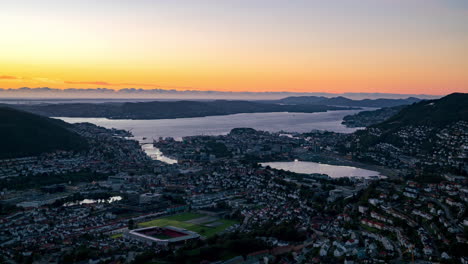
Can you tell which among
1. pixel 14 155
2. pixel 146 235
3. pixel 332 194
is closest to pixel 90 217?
pixel 146 235

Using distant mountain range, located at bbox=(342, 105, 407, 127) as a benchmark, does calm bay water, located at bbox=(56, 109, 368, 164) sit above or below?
below

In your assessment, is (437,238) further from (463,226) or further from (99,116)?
(99,116)

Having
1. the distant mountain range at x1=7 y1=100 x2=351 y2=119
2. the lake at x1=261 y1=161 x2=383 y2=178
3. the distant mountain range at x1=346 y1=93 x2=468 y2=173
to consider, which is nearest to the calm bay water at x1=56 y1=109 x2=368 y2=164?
the distant mountain range at x1=7 y1=100 x2=351 y2=119

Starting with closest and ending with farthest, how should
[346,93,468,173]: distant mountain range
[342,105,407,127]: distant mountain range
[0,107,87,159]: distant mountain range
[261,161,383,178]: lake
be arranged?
[261,161,383,178]: lake < [346,93,468,173]: distant mountain range < [0,107,87,159]: distant mountain range < [342,105,407,127]: distant mountain range

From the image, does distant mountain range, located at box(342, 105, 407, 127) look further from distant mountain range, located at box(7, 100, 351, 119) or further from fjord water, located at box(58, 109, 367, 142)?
distant mountain range, located at box(7, 100, 351, 119)

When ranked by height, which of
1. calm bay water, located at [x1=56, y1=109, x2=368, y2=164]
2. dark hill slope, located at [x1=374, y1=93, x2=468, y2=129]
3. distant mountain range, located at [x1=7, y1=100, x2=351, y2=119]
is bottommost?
calm bay water, located at [x1=56, y1=109, x2=368, y2=164]

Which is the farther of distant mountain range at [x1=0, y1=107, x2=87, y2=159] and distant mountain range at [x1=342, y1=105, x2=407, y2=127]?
distant mountain range at [x1=342, y1=105, x2=407, y2=127]
